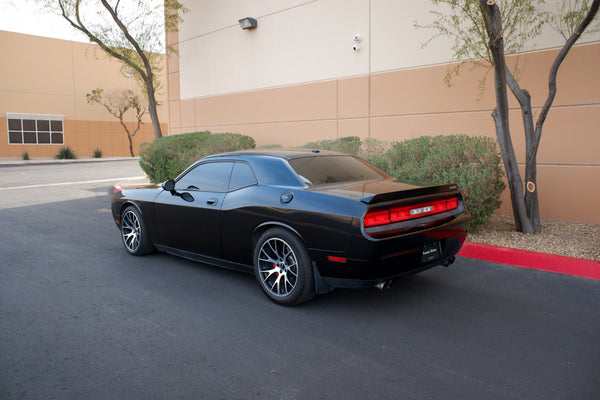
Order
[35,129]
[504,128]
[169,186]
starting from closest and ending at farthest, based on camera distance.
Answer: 1. [169,186]
2. [504,128]
3. [35,129]

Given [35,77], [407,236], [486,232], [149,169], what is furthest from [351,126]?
[35,77]

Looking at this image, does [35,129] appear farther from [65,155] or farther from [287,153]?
[287,153]

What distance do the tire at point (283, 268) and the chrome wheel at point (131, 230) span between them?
231 centimetres

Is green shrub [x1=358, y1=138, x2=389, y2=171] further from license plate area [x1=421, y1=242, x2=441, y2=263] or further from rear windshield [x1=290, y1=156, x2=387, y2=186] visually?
license plate area [x1=421, y1=242, x2=441, y2=263]

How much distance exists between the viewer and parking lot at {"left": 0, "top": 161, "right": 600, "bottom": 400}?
3066 mm

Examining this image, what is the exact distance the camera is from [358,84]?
11.3m

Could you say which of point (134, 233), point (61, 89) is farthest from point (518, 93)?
point (61, 89)

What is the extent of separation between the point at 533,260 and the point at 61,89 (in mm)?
37401

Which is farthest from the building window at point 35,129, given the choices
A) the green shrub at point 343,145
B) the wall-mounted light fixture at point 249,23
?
the green shrub at point 343,145

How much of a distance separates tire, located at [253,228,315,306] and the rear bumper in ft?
0.47

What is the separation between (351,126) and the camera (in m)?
11.5

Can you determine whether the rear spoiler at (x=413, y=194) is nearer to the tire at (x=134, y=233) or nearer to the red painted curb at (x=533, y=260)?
the red painted curb at (x=533, y=260)

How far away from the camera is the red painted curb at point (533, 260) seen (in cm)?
552

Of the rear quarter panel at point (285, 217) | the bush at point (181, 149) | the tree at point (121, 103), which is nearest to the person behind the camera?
the rear quarter panel at point (285, 217)
